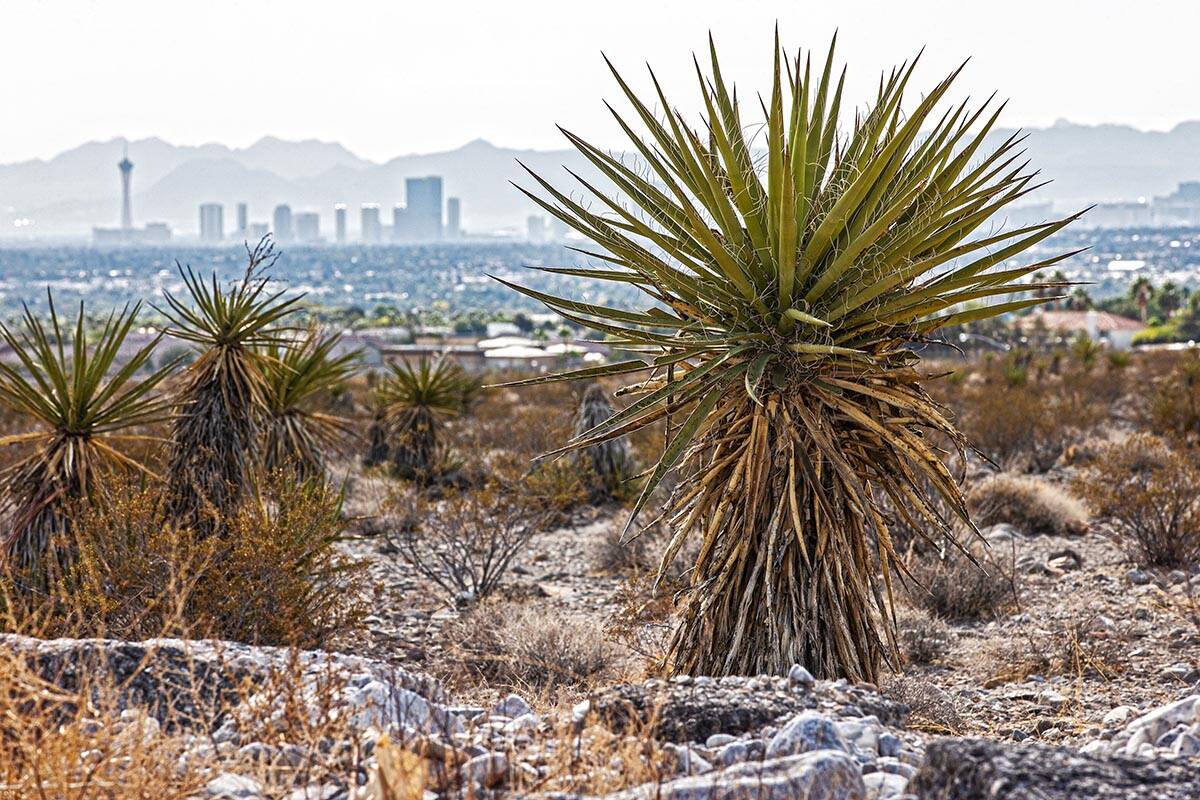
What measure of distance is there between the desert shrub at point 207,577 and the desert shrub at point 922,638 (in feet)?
12.0

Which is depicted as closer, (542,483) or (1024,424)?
(542,483)

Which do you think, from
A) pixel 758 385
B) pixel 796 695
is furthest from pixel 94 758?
pixel 758 385

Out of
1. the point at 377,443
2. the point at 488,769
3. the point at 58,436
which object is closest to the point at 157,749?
the point at 488,769

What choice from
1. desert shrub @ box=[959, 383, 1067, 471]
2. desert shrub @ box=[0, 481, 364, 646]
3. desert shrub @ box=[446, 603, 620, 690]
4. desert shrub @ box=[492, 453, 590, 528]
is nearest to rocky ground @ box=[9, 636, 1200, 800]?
desert shrub @ box=[0, 481, 364, 646]

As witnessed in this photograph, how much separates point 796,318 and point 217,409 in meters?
5.45

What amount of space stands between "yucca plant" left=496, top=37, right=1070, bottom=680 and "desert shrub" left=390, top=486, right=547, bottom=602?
4665mm

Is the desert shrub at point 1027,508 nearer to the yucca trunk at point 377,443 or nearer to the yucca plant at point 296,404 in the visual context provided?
the yucca plant at point 296,404

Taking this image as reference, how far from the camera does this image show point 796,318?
16.0 ft

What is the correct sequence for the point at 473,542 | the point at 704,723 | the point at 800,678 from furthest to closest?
the point at 473,542 → the point at 800,678 → the point at 704,723

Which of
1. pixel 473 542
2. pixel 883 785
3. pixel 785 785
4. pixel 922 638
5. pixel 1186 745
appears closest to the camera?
pixel 785 785

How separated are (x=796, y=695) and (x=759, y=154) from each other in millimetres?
2659

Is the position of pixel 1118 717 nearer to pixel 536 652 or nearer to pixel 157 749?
pixel 536 652

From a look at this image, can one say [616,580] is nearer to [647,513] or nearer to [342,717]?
[647,513]

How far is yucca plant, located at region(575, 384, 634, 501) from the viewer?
1482 cm
